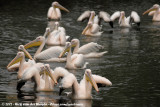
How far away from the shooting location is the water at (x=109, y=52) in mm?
9992

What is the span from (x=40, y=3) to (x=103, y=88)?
1845cm

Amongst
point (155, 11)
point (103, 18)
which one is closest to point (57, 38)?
point (103, 18)

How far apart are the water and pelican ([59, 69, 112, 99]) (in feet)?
0.46

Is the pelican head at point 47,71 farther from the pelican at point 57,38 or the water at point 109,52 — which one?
the pelican at point 57,38

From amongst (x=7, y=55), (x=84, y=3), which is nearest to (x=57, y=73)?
(x=7, y=55)

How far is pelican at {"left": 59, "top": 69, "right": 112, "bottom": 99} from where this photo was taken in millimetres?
9359

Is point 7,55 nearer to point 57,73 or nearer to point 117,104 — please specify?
point 57,73

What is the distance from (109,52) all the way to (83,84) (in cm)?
558

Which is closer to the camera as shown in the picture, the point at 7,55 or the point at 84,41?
the point at 7,55

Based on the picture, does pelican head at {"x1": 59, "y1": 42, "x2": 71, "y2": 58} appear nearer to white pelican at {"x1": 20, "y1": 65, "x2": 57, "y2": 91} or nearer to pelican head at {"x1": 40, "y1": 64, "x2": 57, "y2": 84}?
white pelican at {"x1": 20, "y1": 65, "x2": 57, "y2": 91}

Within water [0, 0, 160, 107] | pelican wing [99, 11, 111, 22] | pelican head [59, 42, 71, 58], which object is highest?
pelican wing [99, 11, 111, 22]

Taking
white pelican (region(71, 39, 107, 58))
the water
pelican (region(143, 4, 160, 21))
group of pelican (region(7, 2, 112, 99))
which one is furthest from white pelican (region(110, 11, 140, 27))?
white pelican (region(71, 39, 107, 58))

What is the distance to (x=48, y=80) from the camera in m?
10.3

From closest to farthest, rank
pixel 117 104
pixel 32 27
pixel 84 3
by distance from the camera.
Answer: pixel 117 104 → pixel 32 27 → pixel 84 3
